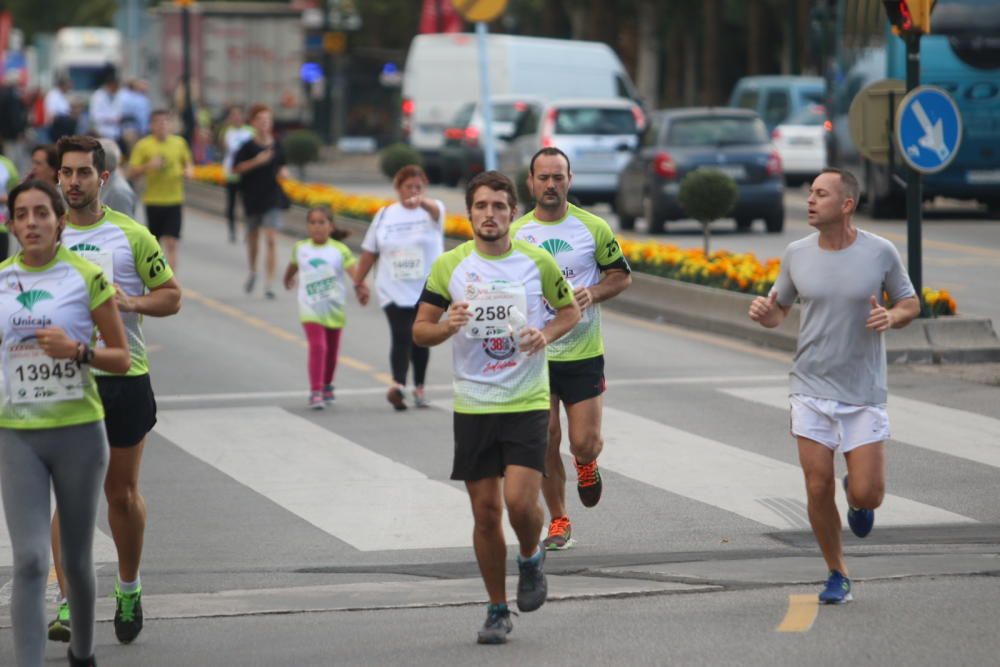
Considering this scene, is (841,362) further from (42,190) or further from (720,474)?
(720,474)

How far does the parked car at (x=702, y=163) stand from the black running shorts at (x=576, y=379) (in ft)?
59.4

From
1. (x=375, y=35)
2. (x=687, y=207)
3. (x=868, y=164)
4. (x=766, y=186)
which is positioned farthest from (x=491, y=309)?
(x=375, y=35)

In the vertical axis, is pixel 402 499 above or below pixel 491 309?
below

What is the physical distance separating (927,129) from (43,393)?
10435mm

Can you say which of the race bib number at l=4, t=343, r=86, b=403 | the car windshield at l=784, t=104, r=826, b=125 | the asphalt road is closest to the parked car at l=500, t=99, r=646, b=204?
the car windshield at l=784, t=104, r=826, b=125

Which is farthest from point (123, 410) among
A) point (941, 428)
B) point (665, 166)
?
point (665, 166)

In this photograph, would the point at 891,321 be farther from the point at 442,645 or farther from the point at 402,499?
the point at 402,499

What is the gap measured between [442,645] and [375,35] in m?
74.0

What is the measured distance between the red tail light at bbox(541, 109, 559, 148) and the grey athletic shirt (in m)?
22.9

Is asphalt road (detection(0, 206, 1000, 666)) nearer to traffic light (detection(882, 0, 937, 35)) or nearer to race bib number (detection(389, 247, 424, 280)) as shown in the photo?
race bib number (detection(389, 247, 424, 280))

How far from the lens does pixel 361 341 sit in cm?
1830

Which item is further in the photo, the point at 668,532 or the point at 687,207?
the point at 687,207

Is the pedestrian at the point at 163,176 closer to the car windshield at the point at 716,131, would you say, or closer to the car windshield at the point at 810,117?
the car windshield at the point at 716,131

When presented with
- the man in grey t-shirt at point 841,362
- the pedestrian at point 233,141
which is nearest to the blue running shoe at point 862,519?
the man in grey t-shirt at point 841,362
